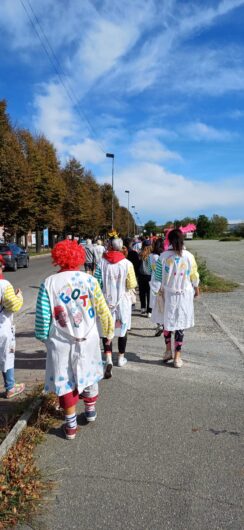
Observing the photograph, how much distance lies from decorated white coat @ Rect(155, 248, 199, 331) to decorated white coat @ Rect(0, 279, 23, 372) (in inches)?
79.5

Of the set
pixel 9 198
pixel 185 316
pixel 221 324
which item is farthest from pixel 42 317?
pixel 9 198

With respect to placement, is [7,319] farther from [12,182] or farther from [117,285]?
[12,182]

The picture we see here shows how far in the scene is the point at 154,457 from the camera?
3.53 meters

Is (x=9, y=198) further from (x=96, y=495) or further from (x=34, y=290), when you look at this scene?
(x=96, y=495)

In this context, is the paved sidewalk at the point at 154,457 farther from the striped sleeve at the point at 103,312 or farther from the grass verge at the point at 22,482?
the striped sleeve at the point at 103,312

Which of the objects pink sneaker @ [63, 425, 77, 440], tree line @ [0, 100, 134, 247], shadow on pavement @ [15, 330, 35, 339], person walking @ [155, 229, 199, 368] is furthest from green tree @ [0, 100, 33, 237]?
pink sneaker @ [63, 425, 77, 440]

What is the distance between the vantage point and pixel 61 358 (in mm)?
3736

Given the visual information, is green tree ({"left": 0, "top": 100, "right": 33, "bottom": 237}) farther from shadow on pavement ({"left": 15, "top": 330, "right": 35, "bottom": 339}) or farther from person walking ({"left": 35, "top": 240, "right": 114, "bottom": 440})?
person walking ({"left": 35, "top": 240, "right": 114, "bottom": 440})

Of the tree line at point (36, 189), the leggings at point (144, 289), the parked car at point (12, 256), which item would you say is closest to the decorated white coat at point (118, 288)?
the leggings at point (144, 289)

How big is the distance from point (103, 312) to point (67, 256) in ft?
1.98

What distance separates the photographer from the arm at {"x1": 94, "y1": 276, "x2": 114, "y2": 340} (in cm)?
391

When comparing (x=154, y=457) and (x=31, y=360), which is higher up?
(x=154, y=457)

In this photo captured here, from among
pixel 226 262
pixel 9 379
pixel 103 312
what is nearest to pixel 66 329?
pixel 103 312

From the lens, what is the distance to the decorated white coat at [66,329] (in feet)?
12.2
